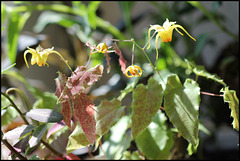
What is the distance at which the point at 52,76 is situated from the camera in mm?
982

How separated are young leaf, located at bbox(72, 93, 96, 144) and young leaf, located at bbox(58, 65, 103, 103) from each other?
19 mm

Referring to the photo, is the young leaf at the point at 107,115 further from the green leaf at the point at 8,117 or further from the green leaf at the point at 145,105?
the green leaf at the point at 8,117

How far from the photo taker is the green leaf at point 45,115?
0.75 ft

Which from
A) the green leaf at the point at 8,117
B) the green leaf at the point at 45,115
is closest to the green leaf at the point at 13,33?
the green leaf at the point at 8,117

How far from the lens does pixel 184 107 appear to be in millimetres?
219

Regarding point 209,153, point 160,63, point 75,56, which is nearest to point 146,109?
point 160,63

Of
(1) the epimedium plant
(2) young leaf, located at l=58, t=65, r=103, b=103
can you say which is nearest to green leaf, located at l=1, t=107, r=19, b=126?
(1) the epimedium plant

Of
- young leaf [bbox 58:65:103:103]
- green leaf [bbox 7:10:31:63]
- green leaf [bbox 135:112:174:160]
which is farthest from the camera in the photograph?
green leaf [bbox 7:10:31:63]

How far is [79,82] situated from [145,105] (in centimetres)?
6

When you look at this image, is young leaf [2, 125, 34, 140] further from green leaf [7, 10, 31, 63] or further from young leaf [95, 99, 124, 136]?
green leaf [7, 10, 31, 63]

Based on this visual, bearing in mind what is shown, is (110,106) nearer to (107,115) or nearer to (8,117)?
(107,115)

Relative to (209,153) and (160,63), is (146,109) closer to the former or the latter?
(160,63)

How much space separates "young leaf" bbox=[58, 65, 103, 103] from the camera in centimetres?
19

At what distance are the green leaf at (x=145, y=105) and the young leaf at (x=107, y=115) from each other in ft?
0.10
